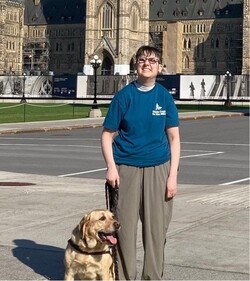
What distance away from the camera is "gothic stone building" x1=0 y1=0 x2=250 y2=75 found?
464 ft

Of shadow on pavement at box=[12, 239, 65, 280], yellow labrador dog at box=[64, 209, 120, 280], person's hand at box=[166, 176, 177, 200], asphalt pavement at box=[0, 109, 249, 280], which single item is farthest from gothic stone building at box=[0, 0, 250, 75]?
yellow labrador dog at box=[64, 209, 120, 280]

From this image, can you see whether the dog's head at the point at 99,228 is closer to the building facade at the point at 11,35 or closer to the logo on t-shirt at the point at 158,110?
the logo on t-shirt at the point at 158,110

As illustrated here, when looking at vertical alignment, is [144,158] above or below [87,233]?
above

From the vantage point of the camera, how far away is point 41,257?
8586 millimetres

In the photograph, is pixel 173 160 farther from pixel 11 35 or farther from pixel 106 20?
pixel 11 35

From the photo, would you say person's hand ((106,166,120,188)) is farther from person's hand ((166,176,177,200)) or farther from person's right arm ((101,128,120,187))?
person's hand ((166,176,177,200))

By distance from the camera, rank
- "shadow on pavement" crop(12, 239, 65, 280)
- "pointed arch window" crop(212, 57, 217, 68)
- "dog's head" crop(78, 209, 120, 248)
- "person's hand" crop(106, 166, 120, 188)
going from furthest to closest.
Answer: "pointed arch window" crop(212, 57, 217, 68)
"shadow on pavement" crop(12, 239, 65, 280)
"person's hand" crop(106, 166, 120, 188)
"dog's head" crop(78, 209, 120, 248)

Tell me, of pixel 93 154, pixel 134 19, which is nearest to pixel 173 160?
pixel 93 154

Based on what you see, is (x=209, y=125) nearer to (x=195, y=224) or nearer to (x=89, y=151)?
(x=89, y=151)

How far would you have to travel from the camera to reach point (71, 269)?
22.2 feet

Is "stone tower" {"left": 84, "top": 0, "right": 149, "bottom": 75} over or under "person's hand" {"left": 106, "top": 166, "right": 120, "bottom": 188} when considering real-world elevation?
over

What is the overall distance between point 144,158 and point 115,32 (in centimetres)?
13421

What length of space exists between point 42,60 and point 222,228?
15413cm

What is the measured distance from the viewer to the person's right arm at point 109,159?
6.89 meters
